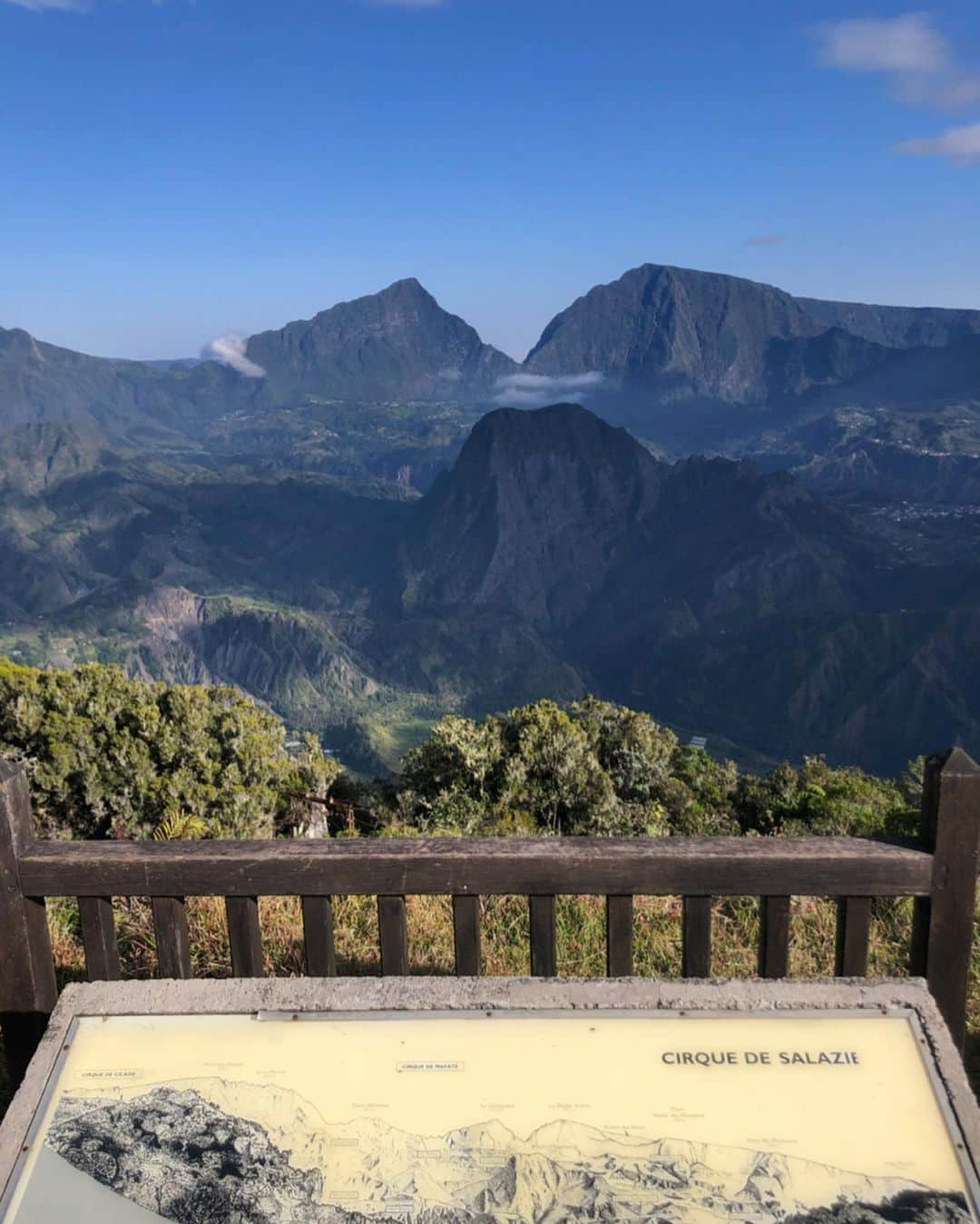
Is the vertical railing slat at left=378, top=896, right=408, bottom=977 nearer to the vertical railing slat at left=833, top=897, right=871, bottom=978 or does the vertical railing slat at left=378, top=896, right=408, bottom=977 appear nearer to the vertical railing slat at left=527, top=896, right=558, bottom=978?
the vertical railing slat at left=527, top=896, right=558, bottom=978

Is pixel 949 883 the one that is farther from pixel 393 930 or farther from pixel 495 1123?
pixel 393 930

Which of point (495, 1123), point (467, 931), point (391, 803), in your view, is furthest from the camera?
point (391, 803)

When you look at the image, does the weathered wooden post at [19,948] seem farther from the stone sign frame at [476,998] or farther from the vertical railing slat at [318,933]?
the vertical railing slat at [318,933]

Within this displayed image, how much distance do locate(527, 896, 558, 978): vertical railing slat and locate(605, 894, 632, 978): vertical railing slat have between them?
0.23 meters

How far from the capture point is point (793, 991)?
3188 millimetres

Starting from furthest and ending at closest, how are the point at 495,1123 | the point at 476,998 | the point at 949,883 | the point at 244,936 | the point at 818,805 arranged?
1. the point at 818,805
2. the point at 244,936
3. the point at 949,883
4. the point at 476,998
5. the point at 495,1123

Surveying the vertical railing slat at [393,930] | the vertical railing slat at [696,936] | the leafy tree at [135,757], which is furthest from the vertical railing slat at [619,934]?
the leafy tree at [135,757]

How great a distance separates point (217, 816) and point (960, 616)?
18486cm

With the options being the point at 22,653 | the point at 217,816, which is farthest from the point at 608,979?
the point at 22,653

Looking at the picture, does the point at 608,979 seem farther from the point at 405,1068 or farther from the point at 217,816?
the point at 217,816

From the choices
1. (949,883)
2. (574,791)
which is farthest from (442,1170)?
(574,791)

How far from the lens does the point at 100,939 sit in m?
4.05

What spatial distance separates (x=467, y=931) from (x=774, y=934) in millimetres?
1250

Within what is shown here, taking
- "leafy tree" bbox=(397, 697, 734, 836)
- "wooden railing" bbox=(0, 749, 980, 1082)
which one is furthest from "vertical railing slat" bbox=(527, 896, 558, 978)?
"leafy tree" bbox=(397, 697, 734, 836)
